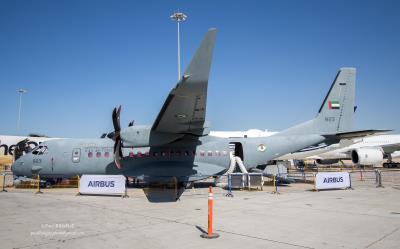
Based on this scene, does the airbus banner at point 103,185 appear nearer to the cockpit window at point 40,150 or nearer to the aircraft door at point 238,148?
the cockpit window at point 40,150

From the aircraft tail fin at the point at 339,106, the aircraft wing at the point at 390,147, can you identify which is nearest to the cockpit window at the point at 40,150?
the aircraft tail fin at the point at 339,106

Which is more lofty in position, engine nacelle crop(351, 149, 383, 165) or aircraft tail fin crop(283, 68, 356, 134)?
aircraft tail fin crop(283, 68, 356, 134)

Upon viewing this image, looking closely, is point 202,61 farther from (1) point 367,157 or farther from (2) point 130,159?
(1) point 367,157

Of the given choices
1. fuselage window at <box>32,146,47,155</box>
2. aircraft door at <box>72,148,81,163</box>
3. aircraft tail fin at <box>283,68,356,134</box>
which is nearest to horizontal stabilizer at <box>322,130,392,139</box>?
aircraft tail fin at <box>283,68,356,134</box>

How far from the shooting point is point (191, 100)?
13.2 metres

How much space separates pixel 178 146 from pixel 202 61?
318 inches

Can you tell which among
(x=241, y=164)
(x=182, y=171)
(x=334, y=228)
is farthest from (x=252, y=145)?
(x=334, y=228)

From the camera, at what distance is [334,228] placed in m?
8.04

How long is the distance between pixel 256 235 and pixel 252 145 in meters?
12.6

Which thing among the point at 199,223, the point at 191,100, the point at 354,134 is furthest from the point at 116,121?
the point at 354,134

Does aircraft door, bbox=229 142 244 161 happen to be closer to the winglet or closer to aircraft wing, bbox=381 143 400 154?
the winglet

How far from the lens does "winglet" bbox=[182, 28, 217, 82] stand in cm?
1091

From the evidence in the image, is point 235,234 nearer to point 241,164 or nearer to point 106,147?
point 241,164

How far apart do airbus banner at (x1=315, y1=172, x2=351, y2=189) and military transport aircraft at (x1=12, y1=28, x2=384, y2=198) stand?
128 inches
